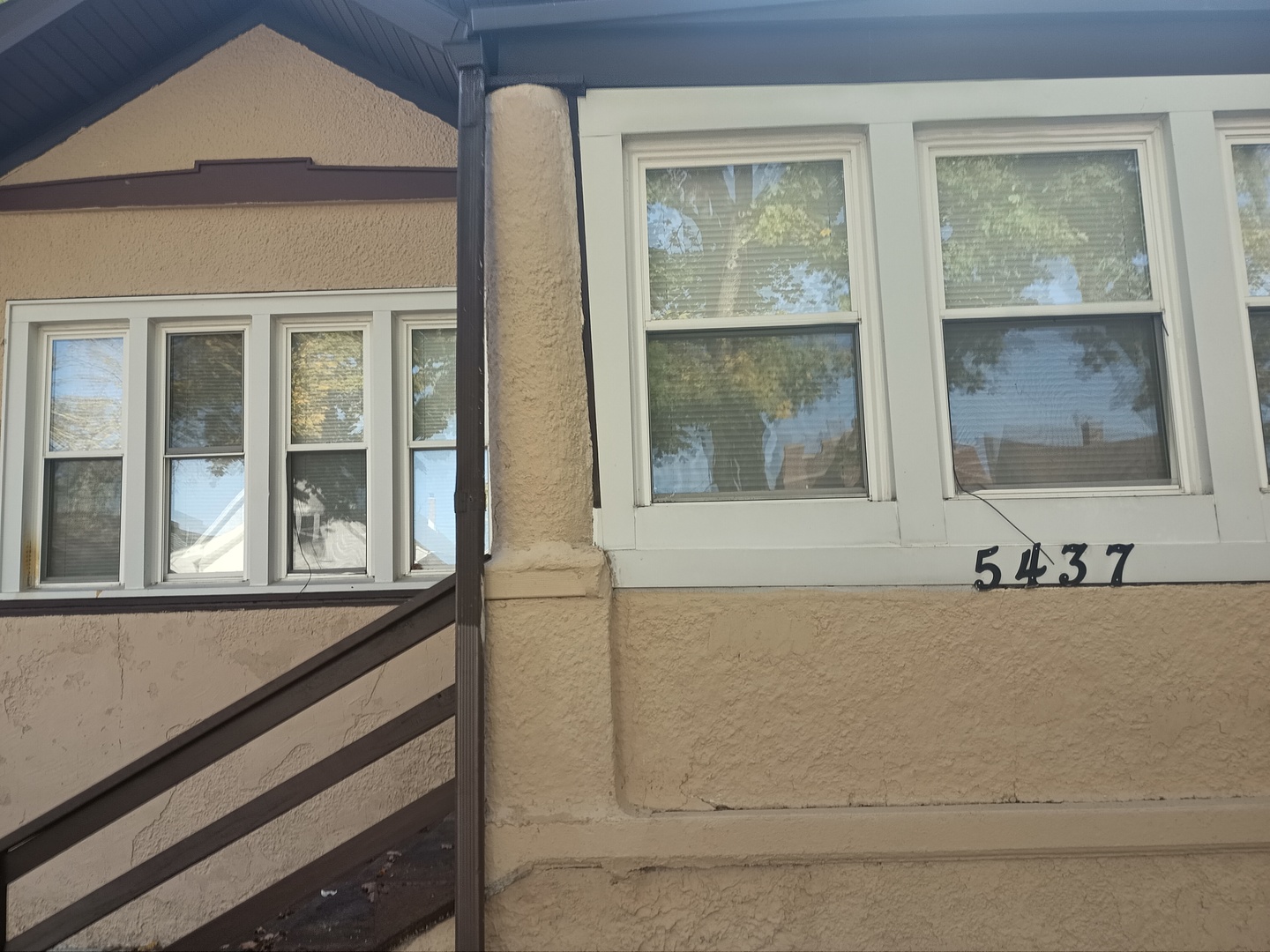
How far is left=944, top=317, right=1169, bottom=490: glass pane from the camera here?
268 centimetres

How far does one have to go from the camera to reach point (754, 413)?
272cm

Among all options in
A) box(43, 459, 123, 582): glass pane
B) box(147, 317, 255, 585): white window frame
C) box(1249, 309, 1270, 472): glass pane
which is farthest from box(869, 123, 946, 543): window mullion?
box(43, 459, 123, 582): glass pane

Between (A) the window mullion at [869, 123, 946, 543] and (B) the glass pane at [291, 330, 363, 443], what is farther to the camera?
(B) the glass pane at [291, 330, 363, 443]

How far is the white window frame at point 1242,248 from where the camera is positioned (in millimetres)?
2596

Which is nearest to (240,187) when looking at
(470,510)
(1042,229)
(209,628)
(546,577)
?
(209,628)

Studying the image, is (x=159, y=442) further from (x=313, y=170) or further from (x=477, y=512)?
(x=477, y=512)

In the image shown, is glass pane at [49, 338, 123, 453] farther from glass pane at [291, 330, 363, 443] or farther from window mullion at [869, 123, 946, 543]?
window mullion at [869, 123, 946, 543]

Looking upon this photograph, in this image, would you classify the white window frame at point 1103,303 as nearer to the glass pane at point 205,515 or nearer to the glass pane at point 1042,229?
the glass pane at point 1042,229

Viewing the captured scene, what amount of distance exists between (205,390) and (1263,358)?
4.75 metres

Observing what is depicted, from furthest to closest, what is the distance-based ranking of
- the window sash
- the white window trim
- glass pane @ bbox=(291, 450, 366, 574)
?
glass pane @ bbox=(291, 450, 366, 574) → the window sash → the white window trim

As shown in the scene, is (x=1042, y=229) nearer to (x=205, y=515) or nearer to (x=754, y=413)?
(x=754, y=413)

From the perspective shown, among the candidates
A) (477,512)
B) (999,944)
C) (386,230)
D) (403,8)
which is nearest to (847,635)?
(999,944)

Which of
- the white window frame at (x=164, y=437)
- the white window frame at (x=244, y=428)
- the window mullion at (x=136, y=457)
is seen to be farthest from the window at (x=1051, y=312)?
the window mullion at (x=136, y=457)

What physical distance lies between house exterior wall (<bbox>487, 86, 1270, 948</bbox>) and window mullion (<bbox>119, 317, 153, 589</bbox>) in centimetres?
252
